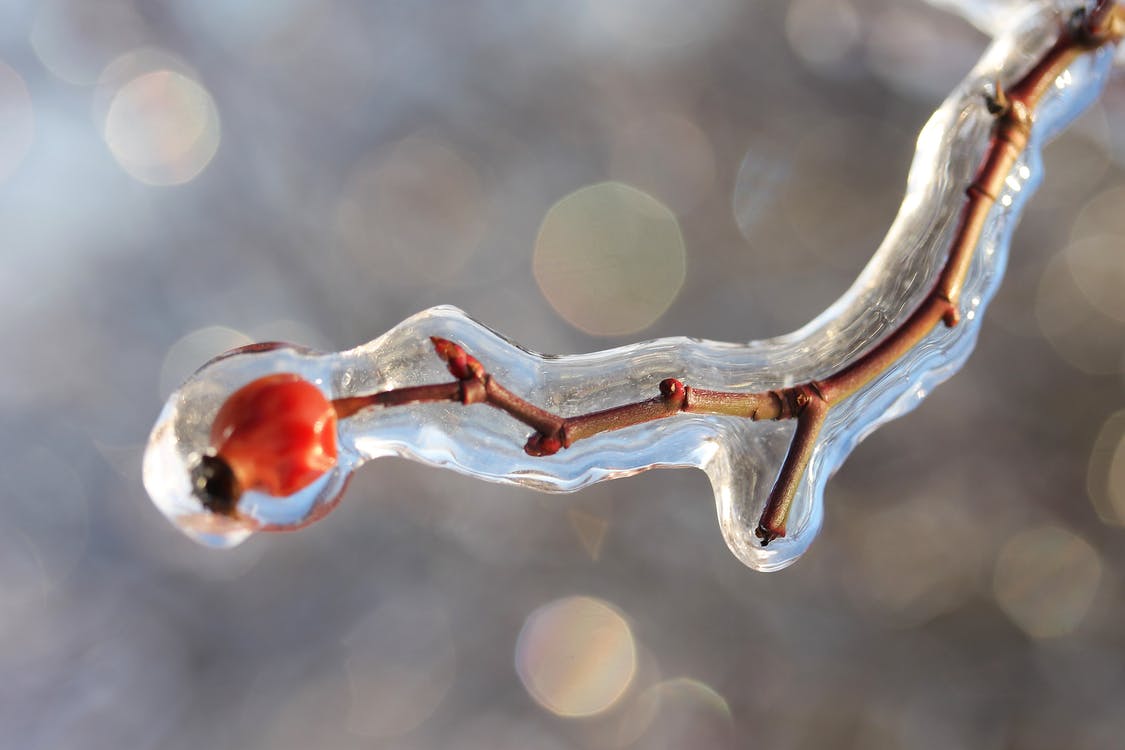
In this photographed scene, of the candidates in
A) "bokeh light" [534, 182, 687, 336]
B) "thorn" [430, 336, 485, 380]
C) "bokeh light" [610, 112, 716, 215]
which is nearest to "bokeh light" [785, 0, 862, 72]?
"bokeh light" [610, 112, 716, 215]

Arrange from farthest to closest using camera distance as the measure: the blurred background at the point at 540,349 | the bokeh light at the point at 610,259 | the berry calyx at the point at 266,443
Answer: the bokeh light at the point at 610,259
the blurred background at the point at 540,349
the berry calyx at the point at 266,443

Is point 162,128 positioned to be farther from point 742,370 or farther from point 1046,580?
point 1046,580

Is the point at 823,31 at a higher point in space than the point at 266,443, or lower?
higher

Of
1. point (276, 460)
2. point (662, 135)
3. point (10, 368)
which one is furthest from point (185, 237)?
point (276, 460)

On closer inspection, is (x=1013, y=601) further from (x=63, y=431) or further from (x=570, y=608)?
(x=63, y=431)

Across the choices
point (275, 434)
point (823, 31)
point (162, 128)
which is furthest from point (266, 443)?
point (823, 31)

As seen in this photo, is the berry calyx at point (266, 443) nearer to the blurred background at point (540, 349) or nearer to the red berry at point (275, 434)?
the red berry at point (275, 434)

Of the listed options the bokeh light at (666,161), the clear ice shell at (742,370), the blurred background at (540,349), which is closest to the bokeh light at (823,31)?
the blurred background at (540,349)
